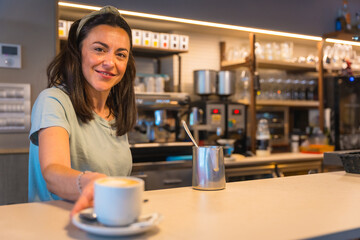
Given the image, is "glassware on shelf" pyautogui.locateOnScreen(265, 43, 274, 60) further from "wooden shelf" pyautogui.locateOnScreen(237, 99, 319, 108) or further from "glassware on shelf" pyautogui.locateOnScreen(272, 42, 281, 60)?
"wooden shelf" pyautogui.locateOnScreen(237, 99, 319, 108)

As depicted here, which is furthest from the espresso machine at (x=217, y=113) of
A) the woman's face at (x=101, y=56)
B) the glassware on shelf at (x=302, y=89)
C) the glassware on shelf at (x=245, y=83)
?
the woman's face at (x=101, y=56)

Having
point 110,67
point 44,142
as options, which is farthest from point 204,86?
point 44,142

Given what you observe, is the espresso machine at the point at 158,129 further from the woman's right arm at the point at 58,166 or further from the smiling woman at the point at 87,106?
the woman's right arm at the point at 58,166

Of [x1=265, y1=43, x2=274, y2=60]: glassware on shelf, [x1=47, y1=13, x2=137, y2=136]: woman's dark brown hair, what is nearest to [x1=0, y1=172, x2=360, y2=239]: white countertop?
[x1=47, y1=13, x2=137, y2=136]: woman's dark brown hair

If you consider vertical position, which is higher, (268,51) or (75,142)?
(268,51)

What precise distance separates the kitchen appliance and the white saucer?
4.18 m

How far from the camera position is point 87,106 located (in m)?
1.60

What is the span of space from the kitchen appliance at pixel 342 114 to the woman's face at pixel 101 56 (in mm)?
3700

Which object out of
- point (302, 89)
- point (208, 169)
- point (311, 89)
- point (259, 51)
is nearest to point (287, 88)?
point (302, 89)

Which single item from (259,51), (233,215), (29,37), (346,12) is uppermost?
(346,12)

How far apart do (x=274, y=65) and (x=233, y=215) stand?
3.70 meters

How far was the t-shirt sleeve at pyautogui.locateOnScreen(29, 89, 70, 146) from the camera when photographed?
1.35 metres

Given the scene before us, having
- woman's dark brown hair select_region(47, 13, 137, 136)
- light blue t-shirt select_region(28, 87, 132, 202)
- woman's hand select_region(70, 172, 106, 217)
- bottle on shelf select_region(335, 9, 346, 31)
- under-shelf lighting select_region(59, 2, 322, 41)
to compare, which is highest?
bottle on shelf select_region(335, 9, 346, 31)

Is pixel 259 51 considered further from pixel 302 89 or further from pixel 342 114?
pixel 342 114
